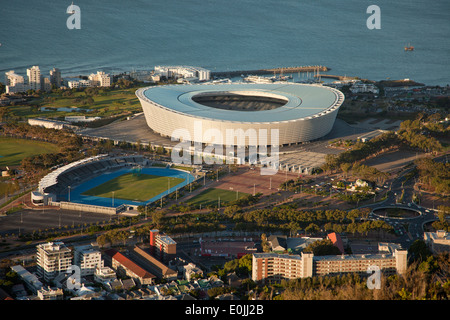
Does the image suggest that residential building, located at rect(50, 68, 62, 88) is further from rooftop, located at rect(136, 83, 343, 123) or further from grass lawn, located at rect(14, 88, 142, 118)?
rooftop, located at rect(136, 83, 343, 123)

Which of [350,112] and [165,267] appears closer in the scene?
[165,267]

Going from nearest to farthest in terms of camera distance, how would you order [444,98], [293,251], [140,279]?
[140,279], [293,251], [444,98]

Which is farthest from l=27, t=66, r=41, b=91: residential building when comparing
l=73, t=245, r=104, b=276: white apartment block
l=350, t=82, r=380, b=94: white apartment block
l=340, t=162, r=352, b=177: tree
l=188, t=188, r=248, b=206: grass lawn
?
l=73, t=245, r=104, b=276: white apartment block

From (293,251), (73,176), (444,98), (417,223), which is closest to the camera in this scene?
(293,251)

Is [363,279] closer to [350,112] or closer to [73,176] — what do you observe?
[73,176]

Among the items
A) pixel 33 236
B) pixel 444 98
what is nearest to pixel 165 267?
pixel 33 236
